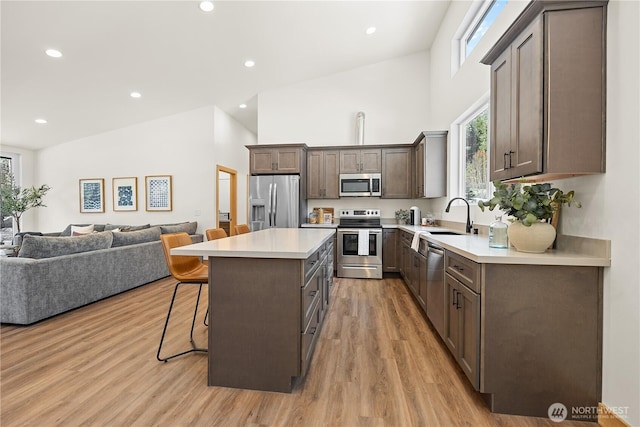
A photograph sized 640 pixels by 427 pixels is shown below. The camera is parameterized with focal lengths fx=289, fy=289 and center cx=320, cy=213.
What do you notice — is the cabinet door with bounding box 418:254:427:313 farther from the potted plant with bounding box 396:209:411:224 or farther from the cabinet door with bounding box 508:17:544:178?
the potted plant with bounding box 396:209:411:224

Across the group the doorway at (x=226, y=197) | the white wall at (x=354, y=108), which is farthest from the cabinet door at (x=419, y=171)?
the doorway at (x=226, y=197)

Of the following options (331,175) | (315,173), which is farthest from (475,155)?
(315,173)

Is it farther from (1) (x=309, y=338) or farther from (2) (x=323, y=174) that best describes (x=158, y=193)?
(1) (x=309, y=338)

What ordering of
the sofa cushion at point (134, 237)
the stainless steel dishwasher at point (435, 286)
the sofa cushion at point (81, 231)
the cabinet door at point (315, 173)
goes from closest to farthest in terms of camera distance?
the stainless steel dishwasher at point (435, 286), the sofa cushion at point (134, 237), the cabinet door at point (315, 173), the sofa cushion at point (81, 231)

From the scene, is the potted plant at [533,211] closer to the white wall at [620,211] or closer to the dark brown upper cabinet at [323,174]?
the white wall at [620,211]

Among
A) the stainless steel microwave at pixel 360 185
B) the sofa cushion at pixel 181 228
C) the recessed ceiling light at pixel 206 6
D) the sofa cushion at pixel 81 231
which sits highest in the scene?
the recessed ceiling light at pixel 206 6

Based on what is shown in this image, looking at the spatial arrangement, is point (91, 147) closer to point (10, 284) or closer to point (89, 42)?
point (89, 42)

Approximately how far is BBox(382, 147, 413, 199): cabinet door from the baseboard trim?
12.2ft

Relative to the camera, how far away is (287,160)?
16.4 feet

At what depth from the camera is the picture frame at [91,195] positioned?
6.55m

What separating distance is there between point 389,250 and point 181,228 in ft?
12.4

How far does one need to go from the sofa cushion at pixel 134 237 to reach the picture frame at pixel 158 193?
1769 mm

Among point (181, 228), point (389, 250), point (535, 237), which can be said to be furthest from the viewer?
point (181, 228)

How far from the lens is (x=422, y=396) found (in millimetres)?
1711
